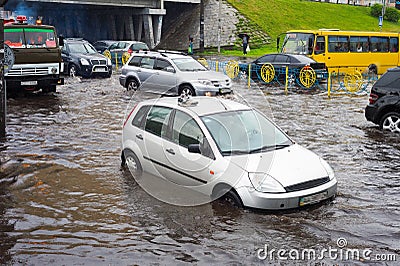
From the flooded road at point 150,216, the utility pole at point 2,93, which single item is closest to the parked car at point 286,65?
the flooded road at point 150,216

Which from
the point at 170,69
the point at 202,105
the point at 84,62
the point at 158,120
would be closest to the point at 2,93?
the point at 158,120

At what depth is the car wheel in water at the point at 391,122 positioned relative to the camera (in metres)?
12.4

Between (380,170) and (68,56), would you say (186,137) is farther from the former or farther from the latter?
(68,56)

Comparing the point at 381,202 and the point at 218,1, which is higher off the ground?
the point at 218,1

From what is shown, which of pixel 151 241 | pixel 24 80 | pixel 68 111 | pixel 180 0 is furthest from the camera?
pixel 180 0

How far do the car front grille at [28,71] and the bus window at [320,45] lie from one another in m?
14.4

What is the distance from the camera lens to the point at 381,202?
7.70m

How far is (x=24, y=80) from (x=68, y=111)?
9.02 feet

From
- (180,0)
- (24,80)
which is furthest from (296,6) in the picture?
(24,80)

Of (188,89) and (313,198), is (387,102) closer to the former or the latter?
(313,198)

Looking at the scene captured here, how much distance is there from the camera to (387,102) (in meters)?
12.4

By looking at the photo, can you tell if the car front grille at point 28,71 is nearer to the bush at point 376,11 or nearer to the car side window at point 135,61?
the car side window at point 135,61

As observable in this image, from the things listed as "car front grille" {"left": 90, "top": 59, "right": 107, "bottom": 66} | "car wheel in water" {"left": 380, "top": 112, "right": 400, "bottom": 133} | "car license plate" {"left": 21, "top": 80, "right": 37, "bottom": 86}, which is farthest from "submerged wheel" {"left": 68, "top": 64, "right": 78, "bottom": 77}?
"car wheel in water" {"left": 380, "top": 112, "right": 400, "bottom": 133}

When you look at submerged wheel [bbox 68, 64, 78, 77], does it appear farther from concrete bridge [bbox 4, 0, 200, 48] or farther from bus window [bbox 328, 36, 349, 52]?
concrete bridge [bbox 4, 0, 200, 48]
